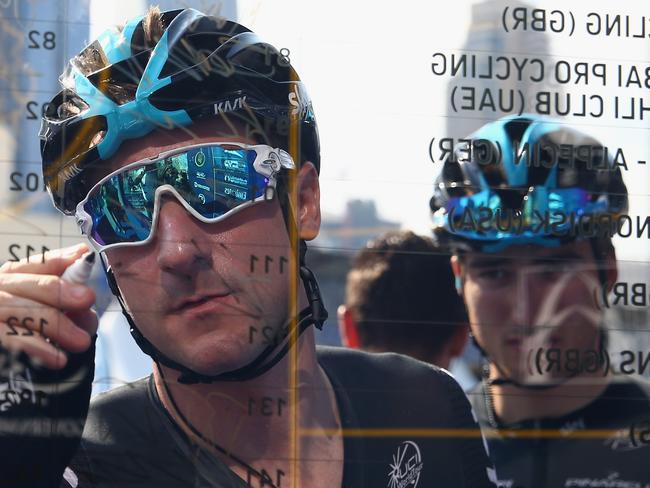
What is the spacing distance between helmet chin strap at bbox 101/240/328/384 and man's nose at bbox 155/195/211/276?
119 mm

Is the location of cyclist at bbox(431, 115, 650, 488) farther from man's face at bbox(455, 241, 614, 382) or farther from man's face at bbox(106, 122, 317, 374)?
man's face at bbox(106, 122, 317, 374)

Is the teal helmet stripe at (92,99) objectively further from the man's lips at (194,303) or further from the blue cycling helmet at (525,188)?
the blue cycling helmet at (525,188)

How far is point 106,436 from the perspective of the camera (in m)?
2.53

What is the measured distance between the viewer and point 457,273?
2689 millimetres

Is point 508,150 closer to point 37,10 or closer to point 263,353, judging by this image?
point 263,353

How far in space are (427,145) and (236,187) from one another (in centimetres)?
44

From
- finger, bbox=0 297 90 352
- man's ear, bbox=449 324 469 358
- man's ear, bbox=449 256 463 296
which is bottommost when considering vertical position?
man's ear, bbox=449 324 469 358

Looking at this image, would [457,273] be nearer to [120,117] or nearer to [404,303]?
[404,303]

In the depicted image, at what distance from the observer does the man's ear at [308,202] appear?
2609 mm

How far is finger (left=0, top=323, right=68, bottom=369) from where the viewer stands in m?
2.49

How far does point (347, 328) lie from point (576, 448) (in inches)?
21.8

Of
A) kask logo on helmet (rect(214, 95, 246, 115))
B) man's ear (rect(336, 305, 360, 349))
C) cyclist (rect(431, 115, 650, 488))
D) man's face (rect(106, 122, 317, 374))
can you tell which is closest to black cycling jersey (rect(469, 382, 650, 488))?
cyclist (rect(431, 115, 650, 488))

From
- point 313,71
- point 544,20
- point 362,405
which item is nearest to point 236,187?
point 313,71

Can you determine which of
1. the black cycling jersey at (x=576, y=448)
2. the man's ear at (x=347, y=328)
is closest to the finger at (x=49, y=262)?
the man's ear at (x=347, y=328)
